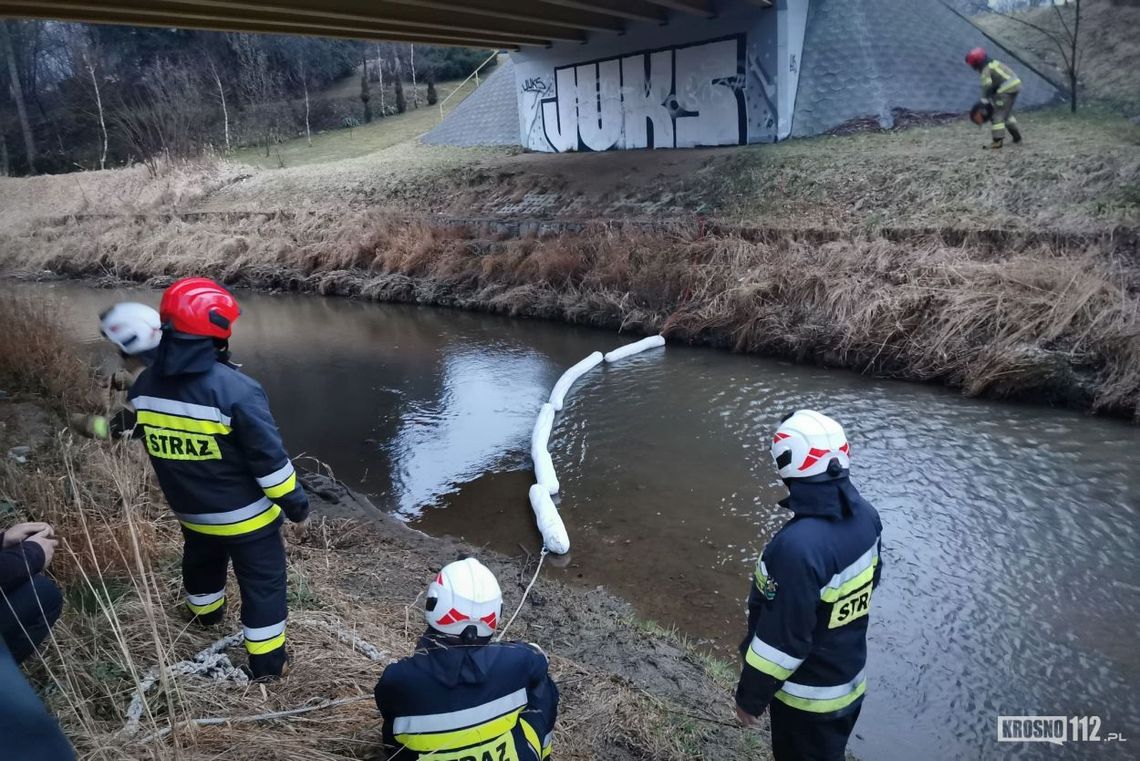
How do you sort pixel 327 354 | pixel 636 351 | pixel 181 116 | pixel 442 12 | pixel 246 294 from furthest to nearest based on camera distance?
1. pixel 181 116
2. pixel 246 294
3. pixel 442 12
4. pixel 327 354
5. pixel 636 351

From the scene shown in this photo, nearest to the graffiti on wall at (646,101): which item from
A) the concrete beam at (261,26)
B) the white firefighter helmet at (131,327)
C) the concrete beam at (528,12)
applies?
the concrete beam at (528,12)

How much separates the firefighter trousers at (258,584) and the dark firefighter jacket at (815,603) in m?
1.92

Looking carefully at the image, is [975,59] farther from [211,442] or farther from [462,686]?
[462,686]

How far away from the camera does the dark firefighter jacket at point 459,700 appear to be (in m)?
2.14

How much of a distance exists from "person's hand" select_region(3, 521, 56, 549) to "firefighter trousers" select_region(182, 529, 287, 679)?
25.7 inches

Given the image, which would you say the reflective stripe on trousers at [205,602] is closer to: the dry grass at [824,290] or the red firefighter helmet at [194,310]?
the red firefighter helmet at [194,310]

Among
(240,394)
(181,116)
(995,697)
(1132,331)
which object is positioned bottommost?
(995,697)

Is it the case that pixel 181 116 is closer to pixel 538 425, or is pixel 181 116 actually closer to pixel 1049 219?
pixel 538 425

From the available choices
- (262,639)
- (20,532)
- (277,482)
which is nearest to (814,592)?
(277,482)

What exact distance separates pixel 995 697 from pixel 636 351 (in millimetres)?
7581

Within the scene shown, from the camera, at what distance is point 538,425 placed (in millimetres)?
8133

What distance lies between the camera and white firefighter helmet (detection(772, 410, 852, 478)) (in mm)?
2498

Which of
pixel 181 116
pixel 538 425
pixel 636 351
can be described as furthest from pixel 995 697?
pixel 181 116

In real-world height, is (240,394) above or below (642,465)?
above
